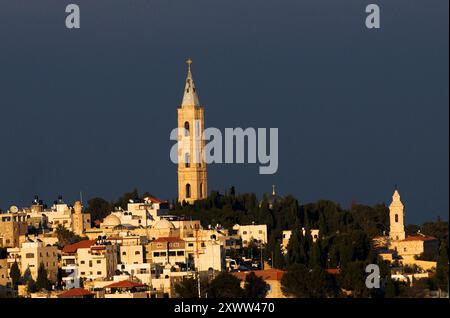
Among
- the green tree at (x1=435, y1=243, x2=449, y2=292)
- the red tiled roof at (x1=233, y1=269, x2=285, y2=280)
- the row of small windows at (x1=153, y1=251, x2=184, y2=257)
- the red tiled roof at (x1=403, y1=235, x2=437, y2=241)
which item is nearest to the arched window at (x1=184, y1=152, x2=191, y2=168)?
the red tiled roof at (x1=403, y1=235, x2=437, y2=241)

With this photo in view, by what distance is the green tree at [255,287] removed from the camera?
98188 mm

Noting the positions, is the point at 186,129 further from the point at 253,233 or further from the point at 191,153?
the point at 253,233

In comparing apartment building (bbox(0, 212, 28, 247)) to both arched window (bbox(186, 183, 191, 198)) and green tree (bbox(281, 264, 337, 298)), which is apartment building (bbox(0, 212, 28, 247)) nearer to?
arched window (bbox(186, 183, 191, 198))

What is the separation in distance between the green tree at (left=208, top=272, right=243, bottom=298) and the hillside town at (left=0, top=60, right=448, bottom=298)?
10cm

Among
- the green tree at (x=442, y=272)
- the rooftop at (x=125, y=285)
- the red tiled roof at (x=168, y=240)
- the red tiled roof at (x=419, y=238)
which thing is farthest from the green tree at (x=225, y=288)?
the red tiled roof at (x=419, y=238)

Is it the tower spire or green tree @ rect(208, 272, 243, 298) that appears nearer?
green tree @ rect(208, 272, 243, 298)

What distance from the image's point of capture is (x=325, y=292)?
9775 centimetres

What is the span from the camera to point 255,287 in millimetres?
98812

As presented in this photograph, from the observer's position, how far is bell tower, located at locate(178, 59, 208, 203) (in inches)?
5049

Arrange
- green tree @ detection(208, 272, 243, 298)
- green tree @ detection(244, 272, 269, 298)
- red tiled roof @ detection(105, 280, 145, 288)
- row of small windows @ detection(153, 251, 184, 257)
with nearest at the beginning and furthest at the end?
green tree @ detection(208, 272, 243, 298), green tree @ detection(244, 272, 269, 298), red tiled roof @ detection(105, 280, 145, 288), row of small windows @ detection(153, 251, 184, 257)

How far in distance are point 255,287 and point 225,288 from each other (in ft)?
3.65
